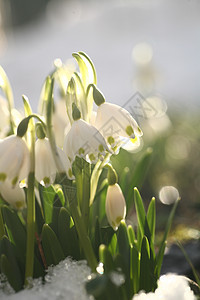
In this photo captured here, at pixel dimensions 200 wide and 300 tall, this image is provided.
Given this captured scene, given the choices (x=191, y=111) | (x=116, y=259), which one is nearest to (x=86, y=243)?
(x=116, y=259)

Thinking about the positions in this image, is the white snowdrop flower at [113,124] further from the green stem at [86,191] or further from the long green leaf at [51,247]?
the long green leaf at [51,247]

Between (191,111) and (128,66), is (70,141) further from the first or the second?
(128,66)

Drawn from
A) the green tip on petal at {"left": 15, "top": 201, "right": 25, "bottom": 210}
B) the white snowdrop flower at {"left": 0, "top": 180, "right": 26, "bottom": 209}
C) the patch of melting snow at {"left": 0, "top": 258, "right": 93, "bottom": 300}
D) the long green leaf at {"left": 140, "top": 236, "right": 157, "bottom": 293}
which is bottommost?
the long green leaf at {"left": 140, "top": 236, "right": 157, "bottom": 293}

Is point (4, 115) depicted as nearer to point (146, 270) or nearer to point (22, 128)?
point (22, 128)

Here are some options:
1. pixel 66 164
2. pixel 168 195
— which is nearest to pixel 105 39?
pixel 168 195

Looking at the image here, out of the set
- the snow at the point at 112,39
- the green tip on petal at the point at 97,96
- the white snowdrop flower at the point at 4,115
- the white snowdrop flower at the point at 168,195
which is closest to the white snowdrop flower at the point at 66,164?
the green tip on petal at the point at 97,96

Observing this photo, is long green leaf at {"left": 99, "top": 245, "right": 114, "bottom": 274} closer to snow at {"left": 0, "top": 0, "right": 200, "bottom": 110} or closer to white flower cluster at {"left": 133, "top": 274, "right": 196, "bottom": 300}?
white flower cluster at {"left": 133, "top": 274, "right": 196, "bottom": 300}

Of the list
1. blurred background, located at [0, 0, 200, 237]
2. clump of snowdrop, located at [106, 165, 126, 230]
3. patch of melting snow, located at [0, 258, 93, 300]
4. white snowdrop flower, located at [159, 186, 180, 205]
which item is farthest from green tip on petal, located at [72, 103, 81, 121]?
blurred background, located at [0, 0, 200, 237]

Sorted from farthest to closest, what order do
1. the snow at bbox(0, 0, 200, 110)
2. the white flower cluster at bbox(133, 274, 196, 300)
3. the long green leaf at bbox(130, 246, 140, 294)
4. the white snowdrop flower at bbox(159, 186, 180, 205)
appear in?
1. the snow at bbox(0, 0, 200, 110)
2. the white snowdrop flower at bbox(159, 186, 180, 205)
3. the long green leaf at bbox(130, 246, 140, 294)
4. the white flower cluster at bbox(133, 274, 196, 300)
